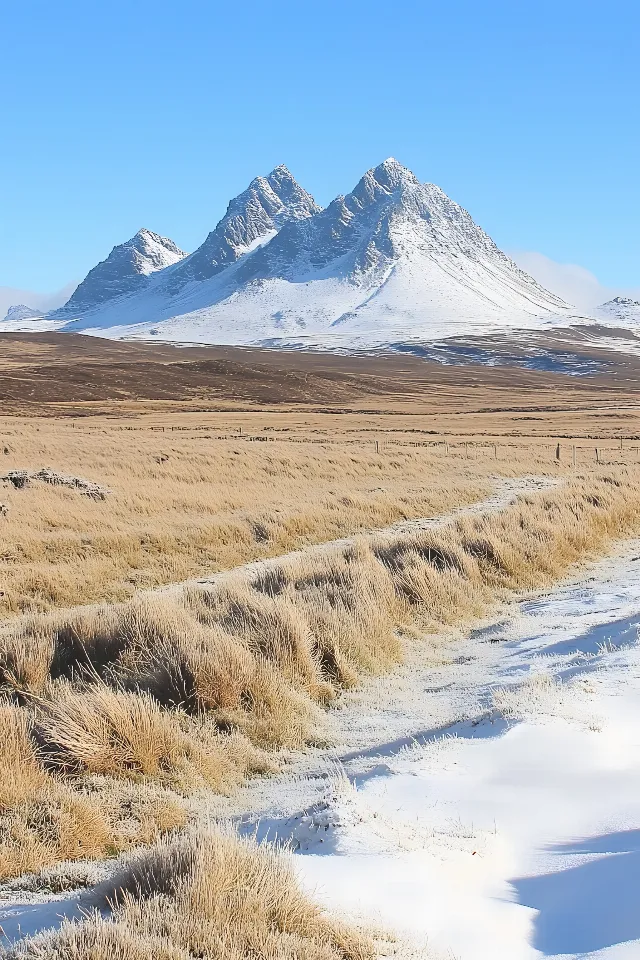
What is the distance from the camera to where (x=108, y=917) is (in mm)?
3342

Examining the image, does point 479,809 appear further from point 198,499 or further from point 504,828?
point 198,499

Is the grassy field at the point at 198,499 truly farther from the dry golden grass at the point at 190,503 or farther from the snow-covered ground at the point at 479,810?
the snow-covered ground at the point at 479,810

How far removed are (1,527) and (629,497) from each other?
43.7ft

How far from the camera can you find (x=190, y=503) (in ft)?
60.0

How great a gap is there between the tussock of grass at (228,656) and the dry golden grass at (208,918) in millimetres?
1426

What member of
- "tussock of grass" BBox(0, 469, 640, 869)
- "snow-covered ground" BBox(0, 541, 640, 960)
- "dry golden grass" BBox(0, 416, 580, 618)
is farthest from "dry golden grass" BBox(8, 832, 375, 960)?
"dry golden grass" BBox(0, 416, 580, 618)

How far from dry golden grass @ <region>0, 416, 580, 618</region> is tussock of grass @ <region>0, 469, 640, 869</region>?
5.07 feet

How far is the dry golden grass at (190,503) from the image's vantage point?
508 inches

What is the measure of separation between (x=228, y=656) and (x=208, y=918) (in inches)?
157

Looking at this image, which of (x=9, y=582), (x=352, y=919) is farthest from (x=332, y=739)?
(x=9, y=582)

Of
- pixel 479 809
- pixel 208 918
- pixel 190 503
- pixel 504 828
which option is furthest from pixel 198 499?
pixel 208 918

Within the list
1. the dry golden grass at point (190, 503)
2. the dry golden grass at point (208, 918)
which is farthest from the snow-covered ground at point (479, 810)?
the dry golden grass at point (190, 503)

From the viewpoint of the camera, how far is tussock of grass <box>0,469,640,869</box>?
569cm

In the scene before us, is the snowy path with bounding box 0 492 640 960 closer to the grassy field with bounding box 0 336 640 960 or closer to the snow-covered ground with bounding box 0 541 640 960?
Answer: the snow-covered ground with bounding box 0 541 640 960
